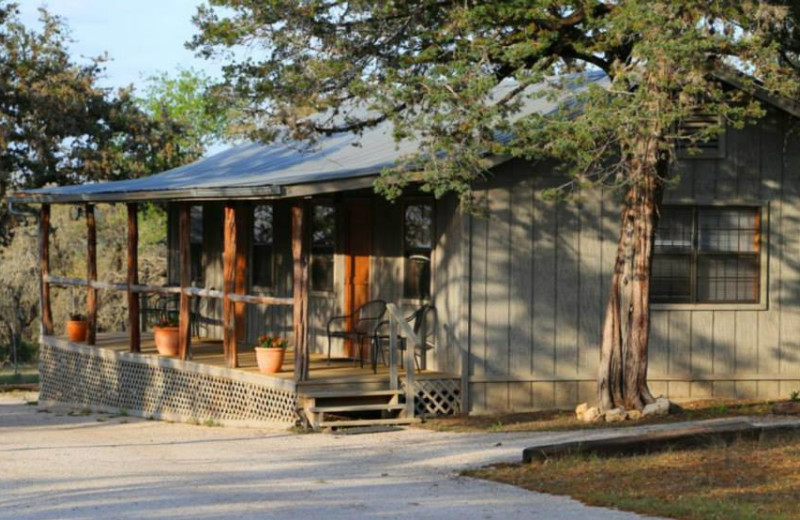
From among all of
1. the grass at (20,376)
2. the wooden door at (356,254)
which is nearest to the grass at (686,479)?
the wooden door at (356,254)

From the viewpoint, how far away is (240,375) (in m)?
16.5

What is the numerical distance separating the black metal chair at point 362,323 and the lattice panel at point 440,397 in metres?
1.34

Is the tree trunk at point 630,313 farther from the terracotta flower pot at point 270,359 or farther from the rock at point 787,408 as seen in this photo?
the terracotta flower pot at point 270,359

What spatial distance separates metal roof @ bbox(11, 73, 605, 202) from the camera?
1576cm

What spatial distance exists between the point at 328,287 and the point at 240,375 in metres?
2.84

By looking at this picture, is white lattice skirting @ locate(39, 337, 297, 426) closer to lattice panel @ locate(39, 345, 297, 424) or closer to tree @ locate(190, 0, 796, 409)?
lattice panel @ locate(39, 345, 297, 424)

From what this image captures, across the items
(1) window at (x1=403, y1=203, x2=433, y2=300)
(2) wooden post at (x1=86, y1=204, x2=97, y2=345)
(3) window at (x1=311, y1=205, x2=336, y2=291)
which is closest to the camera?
(1) window at (x1=403, y1=203, x2=433, y2=300)

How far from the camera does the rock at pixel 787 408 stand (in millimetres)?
15672

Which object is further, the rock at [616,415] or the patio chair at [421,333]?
the patio chair at [421,333]

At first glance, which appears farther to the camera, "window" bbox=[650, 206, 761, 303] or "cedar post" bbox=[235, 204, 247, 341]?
"cedar post" bbox=[235, 204, 247, 341]

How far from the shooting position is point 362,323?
59.1 ft

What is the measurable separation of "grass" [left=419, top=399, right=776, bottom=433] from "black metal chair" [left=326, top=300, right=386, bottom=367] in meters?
2.10

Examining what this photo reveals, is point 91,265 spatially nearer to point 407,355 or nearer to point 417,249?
point 417,249

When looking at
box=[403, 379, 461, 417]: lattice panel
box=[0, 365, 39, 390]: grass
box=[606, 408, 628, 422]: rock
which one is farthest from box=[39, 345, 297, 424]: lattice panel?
box=[0, 365, 39, 390]: grass
